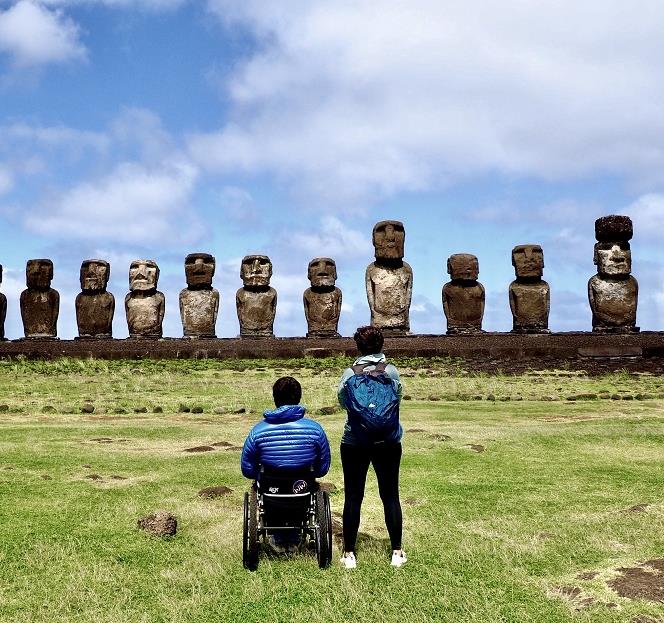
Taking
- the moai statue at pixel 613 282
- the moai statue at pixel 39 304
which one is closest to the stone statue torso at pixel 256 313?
the moai statue at pixel 39 304

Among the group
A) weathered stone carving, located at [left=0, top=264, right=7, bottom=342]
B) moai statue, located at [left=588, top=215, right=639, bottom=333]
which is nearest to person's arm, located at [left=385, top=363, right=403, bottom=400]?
moai statue, located at [left=588, top=215, right=639, bottom=333]

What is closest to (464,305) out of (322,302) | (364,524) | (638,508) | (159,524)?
(322,302)

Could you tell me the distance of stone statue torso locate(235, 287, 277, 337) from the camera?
92.7ft

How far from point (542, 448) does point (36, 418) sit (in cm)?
846

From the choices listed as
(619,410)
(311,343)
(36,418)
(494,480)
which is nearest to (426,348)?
(311,343)

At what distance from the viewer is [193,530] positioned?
253 inches

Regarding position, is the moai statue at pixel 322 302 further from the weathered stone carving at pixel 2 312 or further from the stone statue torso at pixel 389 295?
the weathered stone carving at pixel 2 312

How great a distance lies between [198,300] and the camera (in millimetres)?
28531

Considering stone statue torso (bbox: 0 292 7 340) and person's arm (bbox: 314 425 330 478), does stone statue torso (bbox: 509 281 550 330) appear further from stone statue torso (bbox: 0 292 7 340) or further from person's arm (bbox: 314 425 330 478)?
person's arm (bbox: 314 425 330 478)

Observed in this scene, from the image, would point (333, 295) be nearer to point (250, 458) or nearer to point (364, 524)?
point (364, 524)

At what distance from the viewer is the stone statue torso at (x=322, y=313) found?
2783cm

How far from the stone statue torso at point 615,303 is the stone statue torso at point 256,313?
10.8 metres

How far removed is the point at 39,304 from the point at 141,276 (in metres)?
3.98

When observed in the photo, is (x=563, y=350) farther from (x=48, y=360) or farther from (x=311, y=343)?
(x=48, y=360)
